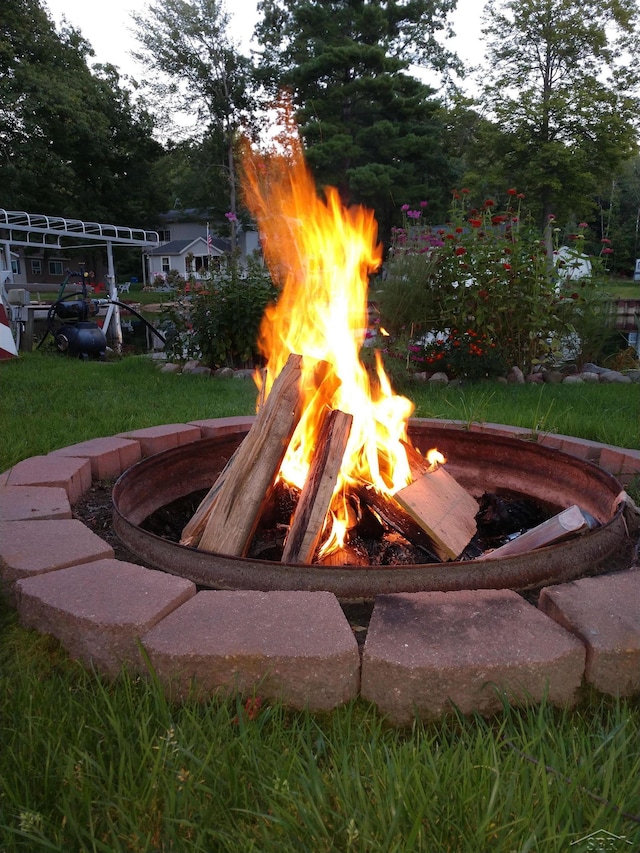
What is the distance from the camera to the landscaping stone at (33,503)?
2.30m

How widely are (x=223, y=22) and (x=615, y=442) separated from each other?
35.3 meters

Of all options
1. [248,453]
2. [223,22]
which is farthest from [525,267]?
[223,22]

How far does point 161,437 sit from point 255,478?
1174 millimetres

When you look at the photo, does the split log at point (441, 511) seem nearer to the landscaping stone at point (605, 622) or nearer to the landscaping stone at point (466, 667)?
the landscaping stone at point (605, 622)

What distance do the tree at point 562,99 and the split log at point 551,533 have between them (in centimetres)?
2463

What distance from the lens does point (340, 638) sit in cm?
153

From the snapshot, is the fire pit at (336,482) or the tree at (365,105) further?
the tree at (365,105)

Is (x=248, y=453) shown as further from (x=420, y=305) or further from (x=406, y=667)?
(x=420, y=305)

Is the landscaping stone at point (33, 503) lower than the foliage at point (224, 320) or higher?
lower

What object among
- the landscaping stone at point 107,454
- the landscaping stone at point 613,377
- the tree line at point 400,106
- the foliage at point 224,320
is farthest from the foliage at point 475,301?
the tree line at point 400,106

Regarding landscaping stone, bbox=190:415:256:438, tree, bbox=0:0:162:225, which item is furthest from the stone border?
tree, bbox=0:0:162:225

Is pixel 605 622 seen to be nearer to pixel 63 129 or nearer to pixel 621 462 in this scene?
pixel 621 462

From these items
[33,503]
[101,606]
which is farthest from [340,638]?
[33,503]

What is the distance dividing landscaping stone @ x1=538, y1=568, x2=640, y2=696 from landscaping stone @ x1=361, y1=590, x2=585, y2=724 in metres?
0.04
